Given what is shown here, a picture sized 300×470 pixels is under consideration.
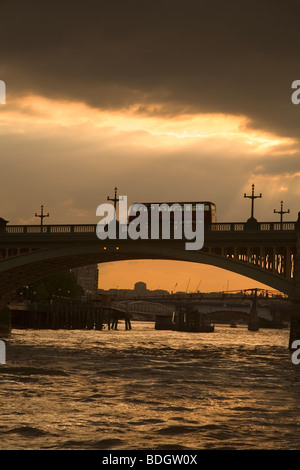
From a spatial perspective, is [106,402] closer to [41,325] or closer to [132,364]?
[132,364]

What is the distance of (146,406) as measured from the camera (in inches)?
1124

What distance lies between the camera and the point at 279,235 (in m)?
67.3

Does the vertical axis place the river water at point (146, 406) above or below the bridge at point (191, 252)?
below

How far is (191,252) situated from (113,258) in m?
14.8

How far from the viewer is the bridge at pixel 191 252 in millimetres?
66812

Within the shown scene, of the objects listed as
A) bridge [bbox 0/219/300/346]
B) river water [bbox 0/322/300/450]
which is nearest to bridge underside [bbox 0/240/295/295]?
bridge [bbox 0/219/300/346]

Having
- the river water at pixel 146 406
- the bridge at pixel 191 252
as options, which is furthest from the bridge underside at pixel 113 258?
the river water at pixel 146 406

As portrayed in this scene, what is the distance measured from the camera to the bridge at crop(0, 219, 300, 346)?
66812 millimetres

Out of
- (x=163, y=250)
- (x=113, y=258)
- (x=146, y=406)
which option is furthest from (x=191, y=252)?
(x=146, y=406)

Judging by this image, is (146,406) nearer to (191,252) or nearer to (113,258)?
(191,252)

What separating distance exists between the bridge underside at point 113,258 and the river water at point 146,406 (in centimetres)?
1721

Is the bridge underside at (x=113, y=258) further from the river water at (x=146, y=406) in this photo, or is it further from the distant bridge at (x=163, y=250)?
the river water at (x=146, y=406)

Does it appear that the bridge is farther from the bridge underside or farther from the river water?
the river water
